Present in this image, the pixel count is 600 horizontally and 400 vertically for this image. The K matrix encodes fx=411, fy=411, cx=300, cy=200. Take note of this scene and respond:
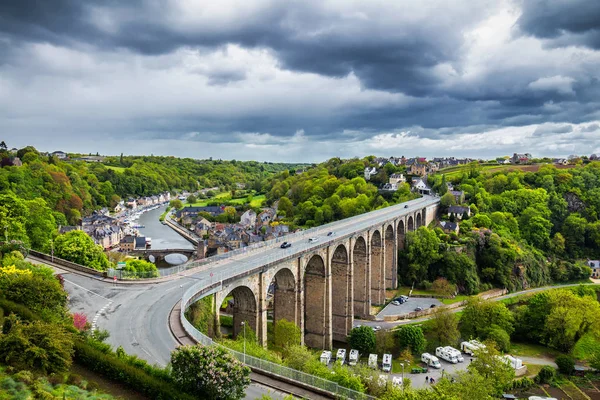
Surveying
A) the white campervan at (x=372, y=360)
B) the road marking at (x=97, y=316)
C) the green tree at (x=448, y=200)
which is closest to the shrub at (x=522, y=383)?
the white campervan at (x=372, y=360)

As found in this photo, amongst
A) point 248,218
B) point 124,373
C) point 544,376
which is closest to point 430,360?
point 544,376

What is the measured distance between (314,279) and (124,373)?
90.1 feet

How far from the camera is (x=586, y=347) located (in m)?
47.2

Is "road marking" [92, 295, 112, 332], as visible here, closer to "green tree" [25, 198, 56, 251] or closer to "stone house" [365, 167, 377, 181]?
"green tree" [25, 198, 56, 251]

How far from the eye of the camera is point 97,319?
23219 millimetres

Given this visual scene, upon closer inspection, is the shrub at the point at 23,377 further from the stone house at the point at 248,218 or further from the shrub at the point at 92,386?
the stone house at the point at 248,218

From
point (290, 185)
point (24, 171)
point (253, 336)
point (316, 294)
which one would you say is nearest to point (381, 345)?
point (316, 294)

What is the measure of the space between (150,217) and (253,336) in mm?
129642

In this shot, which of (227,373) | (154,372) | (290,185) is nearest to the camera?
(227,373)

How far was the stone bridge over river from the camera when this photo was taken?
2995 cm

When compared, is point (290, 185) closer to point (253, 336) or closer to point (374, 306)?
point (374, 306)

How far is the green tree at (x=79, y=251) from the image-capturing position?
1432 inches

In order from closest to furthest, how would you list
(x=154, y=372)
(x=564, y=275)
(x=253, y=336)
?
1. (x=154, y=372)
2. (x=253, y=336)
3. (x=564, y=275)

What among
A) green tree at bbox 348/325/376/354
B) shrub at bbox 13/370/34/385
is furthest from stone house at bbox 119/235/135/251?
shrub at bbox 13/370/34/385
